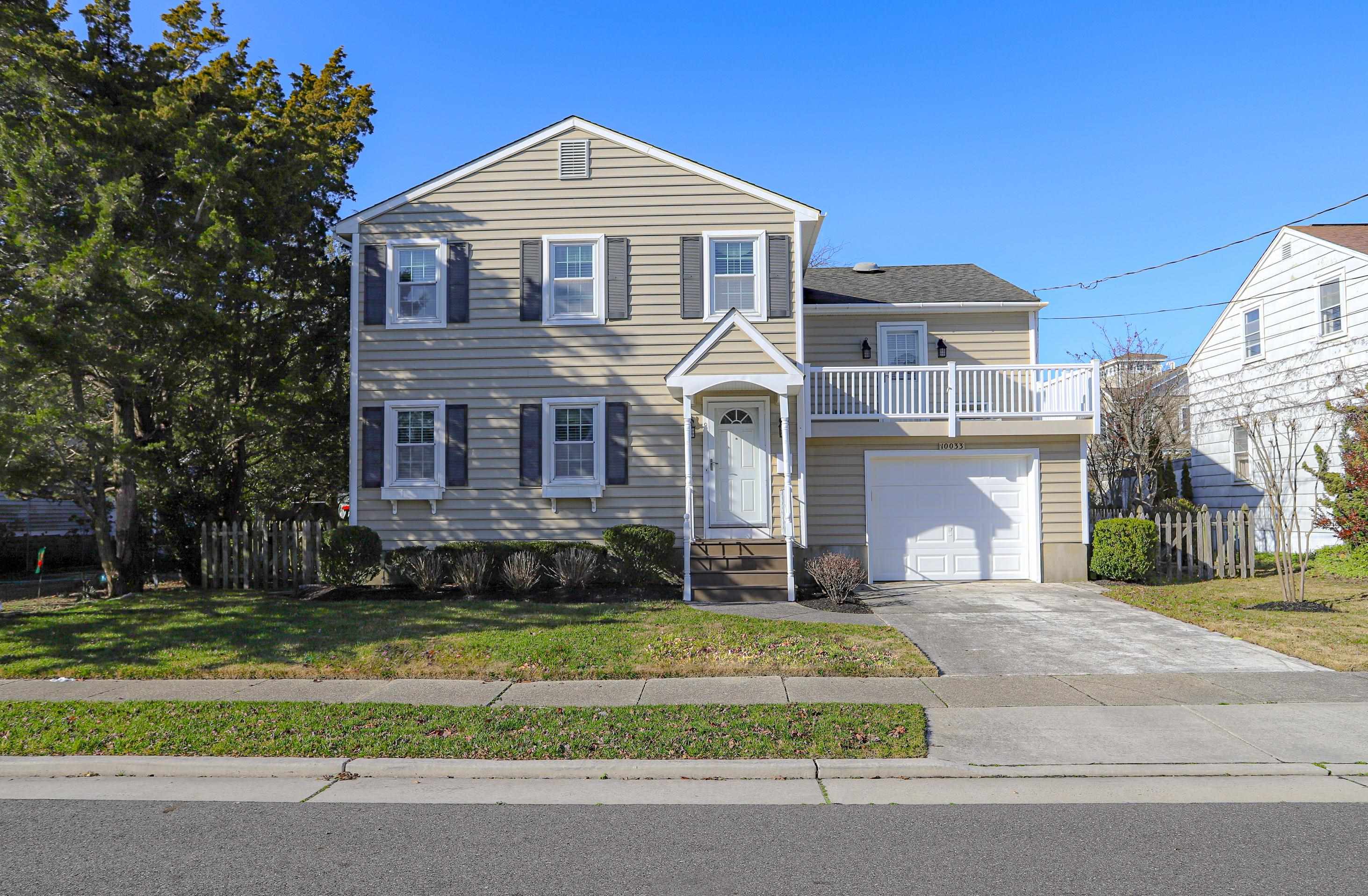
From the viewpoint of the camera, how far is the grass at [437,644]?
9.36 meters

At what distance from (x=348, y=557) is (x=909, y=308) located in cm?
1104

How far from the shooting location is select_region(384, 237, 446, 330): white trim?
1600 centimetres

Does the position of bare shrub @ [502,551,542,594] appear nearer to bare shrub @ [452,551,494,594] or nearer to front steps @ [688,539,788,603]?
bare shrub @ [452,551,494,594]

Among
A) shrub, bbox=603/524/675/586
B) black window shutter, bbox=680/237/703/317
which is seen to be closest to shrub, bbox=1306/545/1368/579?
shrub, bbox=603/524/675/586

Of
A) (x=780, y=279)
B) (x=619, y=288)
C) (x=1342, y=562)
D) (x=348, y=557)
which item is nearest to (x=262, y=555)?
(x=348, y=557)

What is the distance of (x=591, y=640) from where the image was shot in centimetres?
1038

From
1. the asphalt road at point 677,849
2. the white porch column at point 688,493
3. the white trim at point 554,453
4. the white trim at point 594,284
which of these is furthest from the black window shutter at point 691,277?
the asphalt road at point 677,849

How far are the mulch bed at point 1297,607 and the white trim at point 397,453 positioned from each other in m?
12.8

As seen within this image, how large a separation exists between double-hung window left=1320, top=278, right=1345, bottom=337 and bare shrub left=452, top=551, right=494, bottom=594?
58.2ft

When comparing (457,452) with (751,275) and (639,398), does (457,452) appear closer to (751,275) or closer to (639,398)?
(639,398)

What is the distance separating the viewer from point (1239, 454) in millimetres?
21844

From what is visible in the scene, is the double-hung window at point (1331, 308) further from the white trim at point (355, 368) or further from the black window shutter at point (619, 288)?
the white trim at point (355, 368)

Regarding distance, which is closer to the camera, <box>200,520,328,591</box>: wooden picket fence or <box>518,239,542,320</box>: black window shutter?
<box>200,520,328,591</box>: wooden picket fence

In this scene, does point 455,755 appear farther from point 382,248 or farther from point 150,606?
point 382,248
